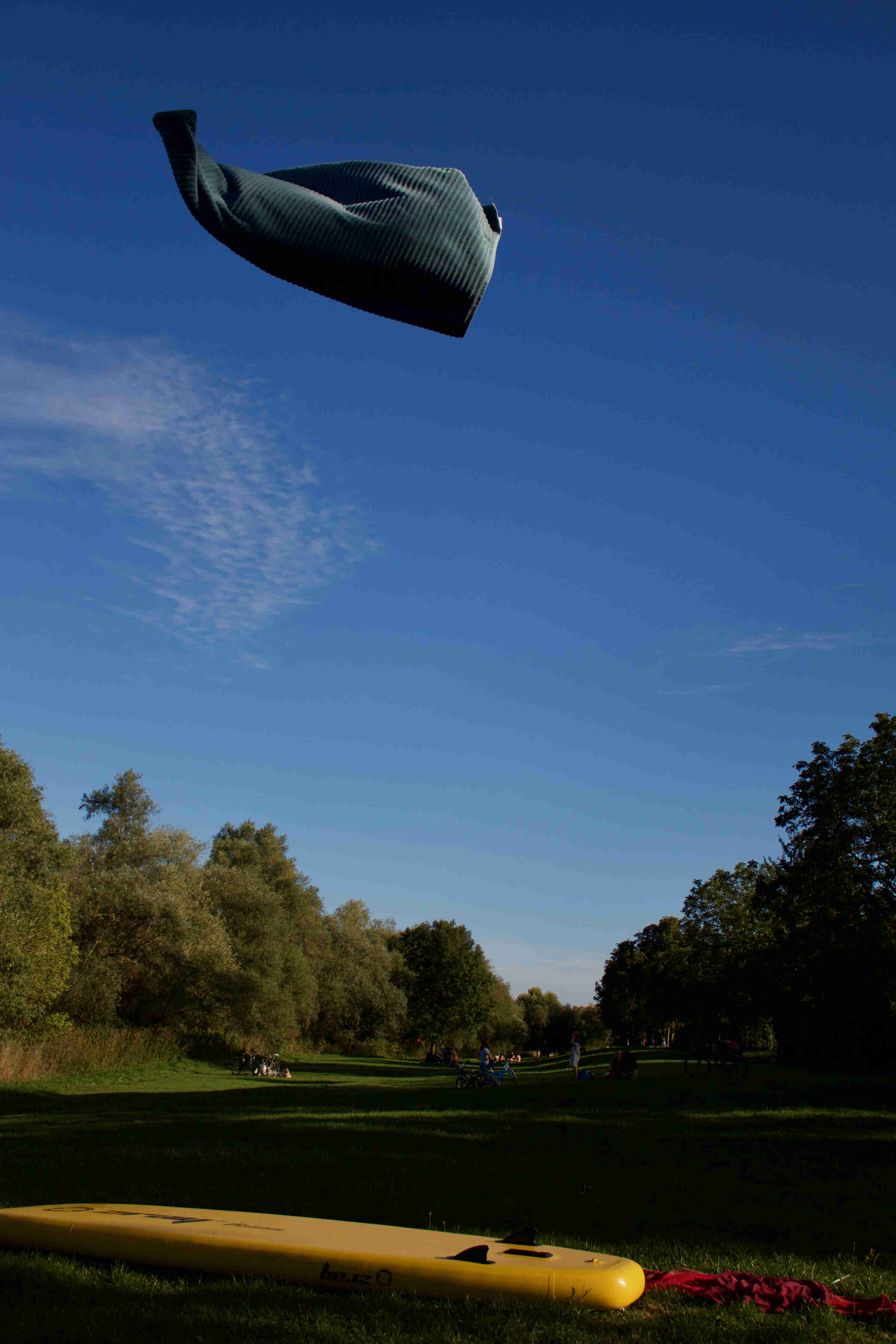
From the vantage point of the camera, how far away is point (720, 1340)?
196 inches

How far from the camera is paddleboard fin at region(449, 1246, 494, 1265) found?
5781mm

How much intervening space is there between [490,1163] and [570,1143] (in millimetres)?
2680

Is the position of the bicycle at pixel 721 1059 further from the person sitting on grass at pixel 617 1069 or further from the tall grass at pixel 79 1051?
the tall grass at pixel 79 1051

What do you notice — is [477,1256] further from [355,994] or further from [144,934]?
[355,994]

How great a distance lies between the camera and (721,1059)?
83.2 feet

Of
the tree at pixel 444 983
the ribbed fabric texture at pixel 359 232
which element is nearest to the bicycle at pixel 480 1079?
the ribbed fabric texture at pixel 359 232

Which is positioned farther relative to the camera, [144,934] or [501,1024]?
[501,1024]

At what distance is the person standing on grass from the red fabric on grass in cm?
Result: 2297

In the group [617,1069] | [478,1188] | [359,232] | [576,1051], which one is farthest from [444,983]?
[359,232]

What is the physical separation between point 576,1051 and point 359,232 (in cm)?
3139

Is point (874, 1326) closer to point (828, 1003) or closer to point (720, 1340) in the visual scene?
point (720, 1340)

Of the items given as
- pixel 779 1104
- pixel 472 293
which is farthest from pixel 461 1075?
pixel 472 293

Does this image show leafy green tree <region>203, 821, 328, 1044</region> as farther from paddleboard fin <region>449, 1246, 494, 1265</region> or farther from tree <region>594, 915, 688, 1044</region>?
paddleboard fin <region>449, 1246, 494, 1265</region>

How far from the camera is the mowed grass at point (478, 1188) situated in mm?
5199
